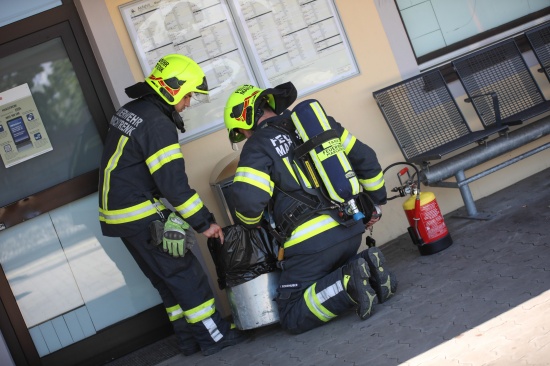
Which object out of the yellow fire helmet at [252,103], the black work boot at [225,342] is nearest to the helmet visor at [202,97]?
the yellow fire helmet at [252,103]

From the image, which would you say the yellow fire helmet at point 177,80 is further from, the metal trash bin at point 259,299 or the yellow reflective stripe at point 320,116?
the metal trash bin at point 259,299

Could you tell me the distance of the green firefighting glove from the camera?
562cm

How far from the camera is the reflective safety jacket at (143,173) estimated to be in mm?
5555

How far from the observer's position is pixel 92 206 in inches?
262

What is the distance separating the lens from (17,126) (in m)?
6.54

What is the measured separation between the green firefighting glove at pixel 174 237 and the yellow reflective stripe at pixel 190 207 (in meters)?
0.09

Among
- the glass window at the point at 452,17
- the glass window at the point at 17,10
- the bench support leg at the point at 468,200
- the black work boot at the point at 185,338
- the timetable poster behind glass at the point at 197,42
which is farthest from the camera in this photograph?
the glass window at the point at 452,17

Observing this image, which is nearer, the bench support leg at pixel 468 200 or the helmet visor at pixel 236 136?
the helmet visor at pixel 236 136

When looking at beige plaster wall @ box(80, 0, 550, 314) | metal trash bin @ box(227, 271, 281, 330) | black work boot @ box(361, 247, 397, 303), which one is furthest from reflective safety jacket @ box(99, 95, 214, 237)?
beige plaster wall @ box(80, 0, 550, 314)

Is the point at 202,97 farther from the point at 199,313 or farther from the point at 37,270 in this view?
the point at 37,270

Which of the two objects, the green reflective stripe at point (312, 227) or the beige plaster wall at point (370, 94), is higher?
the beige plaster wall at point (370, 94)

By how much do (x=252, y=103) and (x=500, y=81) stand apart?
2673 millimetres

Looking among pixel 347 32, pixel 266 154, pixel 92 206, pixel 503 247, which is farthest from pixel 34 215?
pixel 503 247

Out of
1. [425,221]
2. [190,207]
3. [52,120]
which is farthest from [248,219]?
[52,120]
